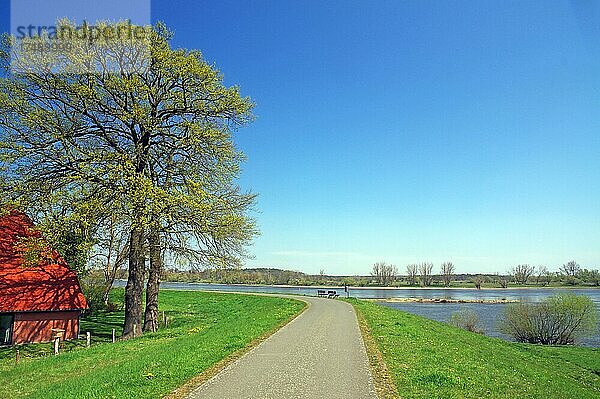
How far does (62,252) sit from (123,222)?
3.49 m

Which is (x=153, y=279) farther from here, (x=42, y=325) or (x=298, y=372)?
(x=298, y=372)

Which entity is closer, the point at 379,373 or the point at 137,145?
the point at 379,373

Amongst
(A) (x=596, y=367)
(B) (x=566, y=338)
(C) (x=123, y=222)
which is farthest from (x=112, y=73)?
(B) (x=566, y=338)

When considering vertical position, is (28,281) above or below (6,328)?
above

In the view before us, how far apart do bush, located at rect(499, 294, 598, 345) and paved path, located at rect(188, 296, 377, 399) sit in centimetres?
2679

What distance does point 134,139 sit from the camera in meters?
20.7

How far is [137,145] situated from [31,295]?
27.7 ft

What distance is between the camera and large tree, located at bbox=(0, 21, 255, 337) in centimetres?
1864

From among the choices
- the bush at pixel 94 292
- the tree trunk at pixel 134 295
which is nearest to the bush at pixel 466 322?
the tree trunk at pixel 134 295

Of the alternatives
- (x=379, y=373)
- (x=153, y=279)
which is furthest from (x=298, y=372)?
(x=153, y=279)

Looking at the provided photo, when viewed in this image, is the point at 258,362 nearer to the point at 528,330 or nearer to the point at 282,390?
the point at 282,390

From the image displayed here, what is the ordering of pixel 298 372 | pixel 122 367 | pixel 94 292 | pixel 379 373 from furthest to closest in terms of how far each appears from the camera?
pixel 94 292 → pixel 122 367 → pixel 379 373 → pixel 298 372

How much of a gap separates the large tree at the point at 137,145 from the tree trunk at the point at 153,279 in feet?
0.22

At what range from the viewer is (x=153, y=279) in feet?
72.6
